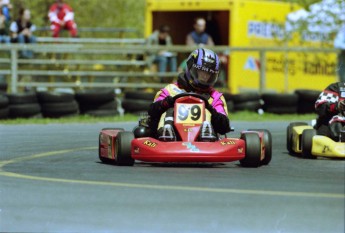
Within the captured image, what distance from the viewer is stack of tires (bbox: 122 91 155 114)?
1942cm

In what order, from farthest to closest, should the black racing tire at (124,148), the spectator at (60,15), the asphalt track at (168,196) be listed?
1. the spectator at (60,15)
2. the black racing tire at (124,148)
3. the asphalt track at (168,196)

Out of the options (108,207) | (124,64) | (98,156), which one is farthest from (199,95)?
(124,64)

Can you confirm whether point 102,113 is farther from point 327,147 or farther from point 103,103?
point 327,147

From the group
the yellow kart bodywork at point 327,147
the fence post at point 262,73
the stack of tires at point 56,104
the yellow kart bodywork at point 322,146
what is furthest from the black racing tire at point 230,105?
the yellow kart bodywork at point 327,147

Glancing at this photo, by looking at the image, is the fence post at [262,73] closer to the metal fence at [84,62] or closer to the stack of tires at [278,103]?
the metal fence at [84,62]

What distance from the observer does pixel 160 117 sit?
1116cm

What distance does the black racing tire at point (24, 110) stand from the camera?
1786 cm

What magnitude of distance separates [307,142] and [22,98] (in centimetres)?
713

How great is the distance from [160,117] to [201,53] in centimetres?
84

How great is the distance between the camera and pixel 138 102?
1945 centimetres

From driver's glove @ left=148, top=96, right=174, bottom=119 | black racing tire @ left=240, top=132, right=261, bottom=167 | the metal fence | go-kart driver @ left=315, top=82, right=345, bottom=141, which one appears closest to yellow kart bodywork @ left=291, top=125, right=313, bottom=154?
go-kart driver @ left=315, top=82, right=345, bottom=141

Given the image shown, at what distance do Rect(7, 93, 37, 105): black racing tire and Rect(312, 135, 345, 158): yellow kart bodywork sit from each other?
7060mm

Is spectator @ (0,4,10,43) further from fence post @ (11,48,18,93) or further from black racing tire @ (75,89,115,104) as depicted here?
black racing tire @ (75,89,115,104)

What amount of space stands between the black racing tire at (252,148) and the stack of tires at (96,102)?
845cm
